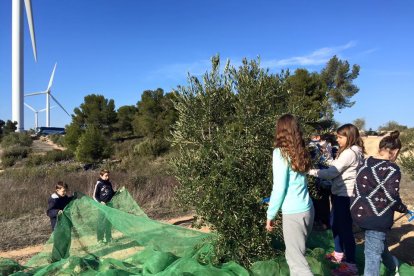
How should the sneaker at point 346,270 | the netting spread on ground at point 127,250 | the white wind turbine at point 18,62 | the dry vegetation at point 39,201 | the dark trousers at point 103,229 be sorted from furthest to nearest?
the white wind turbine at point 18,62
the dry vegetation at point 39,201
the dark trousers at point 103,229
the sneaker at point 346,270
the netting spread on ground at point 127,250

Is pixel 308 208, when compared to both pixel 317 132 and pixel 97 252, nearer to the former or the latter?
pixel 317 132

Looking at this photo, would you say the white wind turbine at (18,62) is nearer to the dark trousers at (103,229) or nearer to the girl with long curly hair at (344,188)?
the dark trousers at (103,229)

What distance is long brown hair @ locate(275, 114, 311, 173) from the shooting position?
138 inches

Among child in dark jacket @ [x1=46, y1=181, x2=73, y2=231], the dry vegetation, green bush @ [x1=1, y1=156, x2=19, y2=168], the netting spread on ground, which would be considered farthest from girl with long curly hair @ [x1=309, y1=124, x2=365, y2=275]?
green bush @ [x1=1, y1=156, x2=19, y2=168]

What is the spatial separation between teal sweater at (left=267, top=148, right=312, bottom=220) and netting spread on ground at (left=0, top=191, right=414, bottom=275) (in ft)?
3.03

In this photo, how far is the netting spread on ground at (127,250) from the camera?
4.24m

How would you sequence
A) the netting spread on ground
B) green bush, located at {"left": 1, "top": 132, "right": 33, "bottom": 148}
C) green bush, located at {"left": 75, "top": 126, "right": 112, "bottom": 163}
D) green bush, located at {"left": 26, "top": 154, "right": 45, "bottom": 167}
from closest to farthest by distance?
1. the netting spread on ground
2. green bush, located at {"left": 75, "top": 126, "right": 112, "bottom": 163}
3. green bush, located at {"left": 26, "top": 154, "right": 45, "bottom": 167}
4. green bush, located at {"left": 1, "top": 132, "right": 33, "bottom": 148}

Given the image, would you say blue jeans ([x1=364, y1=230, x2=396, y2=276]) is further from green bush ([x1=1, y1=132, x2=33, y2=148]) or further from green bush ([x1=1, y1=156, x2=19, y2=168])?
green bush ([x1=1, y1=132, x2=33, y2=148])

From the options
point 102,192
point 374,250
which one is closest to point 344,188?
point 374,250

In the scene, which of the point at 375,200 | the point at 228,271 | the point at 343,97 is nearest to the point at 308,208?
the point at 375,200

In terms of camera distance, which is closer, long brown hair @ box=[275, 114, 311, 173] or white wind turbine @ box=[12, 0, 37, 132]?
long brown hair @ box=[275, 114, 311, 173]

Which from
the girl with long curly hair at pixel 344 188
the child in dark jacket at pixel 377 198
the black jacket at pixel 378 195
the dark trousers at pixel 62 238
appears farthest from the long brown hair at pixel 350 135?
the dark trousers at pixel 62 238

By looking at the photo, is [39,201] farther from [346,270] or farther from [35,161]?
[35,161]

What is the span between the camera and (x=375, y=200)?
3.96m
